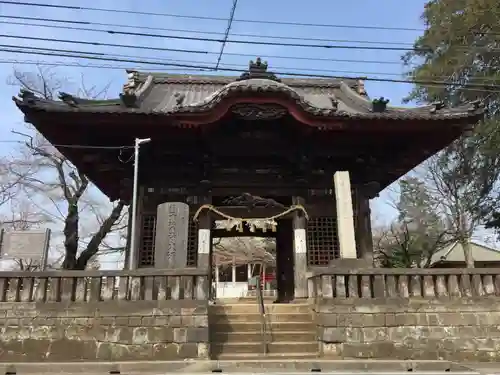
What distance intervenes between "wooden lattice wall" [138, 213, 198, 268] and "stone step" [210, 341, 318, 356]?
2912 mm

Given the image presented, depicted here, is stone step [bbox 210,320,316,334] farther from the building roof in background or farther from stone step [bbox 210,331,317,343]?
the building roof in background

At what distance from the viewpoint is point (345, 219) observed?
9828 mm

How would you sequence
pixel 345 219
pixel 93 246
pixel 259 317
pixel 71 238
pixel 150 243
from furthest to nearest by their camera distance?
pixel 93 246, pixel 71 238, pixel 150 243, pixel 259 317, pixel 345 219

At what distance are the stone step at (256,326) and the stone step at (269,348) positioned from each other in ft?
1.57

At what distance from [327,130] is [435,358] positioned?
18.5 feet

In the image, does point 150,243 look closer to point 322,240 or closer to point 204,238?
point 204,238

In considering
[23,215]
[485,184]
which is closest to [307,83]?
[485,184]

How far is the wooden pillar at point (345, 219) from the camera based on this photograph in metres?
9.50

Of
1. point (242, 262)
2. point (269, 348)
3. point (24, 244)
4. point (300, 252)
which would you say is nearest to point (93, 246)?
point (24, 244)

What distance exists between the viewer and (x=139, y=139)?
35.4 ft

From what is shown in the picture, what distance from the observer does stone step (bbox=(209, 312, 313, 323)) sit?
1004 centimetres

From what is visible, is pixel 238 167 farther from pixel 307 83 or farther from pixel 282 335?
pixel 307 83

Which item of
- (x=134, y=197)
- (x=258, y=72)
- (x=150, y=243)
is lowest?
(x=150, y=243)

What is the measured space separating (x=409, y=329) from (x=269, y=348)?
9.61ft
